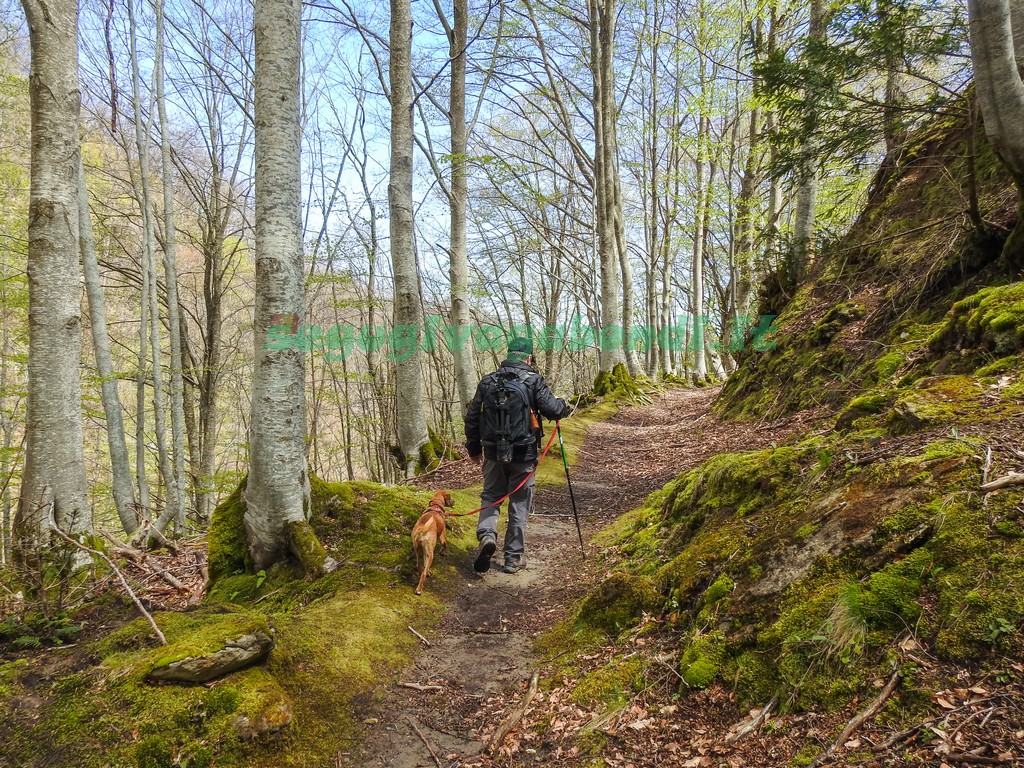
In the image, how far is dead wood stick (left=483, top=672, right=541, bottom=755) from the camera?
2564 mm

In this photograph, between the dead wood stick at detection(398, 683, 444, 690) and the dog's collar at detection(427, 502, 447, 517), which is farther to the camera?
the dog's collar at detection(427, 502, 447, 517)

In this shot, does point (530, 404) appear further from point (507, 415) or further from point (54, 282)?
point (54, 282)

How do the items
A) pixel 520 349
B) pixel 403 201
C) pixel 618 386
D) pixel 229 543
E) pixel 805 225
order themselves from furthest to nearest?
1. pixel 618 386
2. pixel 805 225
3. pixel 403 201
4. pixel 520 349
5. pixel 229 543

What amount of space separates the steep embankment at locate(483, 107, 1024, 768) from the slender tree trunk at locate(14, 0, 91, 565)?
4.44 meters

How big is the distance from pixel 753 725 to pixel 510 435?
3262mm

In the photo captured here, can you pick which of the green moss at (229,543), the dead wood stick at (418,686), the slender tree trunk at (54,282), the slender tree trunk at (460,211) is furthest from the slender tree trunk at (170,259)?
the dead wood stick at (418,686)

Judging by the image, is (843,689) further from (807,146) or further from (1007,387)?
(807,146)

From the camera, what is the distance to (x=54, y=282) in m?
4.43

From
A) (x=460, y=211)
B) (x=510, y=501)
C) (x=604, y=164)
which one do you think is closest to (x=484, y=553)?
(x=510, y=501)

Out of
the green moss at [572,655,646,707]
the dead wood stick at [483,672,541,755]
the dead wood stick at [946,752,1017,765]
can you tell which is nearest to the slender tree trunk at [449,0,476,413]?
the dead wood stick at [483,672,541,755]

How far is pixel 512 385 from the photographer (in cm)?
500

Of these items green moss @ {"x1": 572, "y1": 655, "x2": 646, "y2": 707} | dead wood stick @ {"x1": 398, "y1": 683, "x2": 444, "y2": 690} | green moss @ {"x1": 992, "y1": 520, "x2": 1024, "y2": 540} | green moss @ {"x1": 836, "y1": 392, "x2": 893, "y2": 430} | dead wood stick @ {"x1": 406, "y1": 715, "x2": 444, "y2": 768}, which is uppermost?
green moss @ {"x1": 836, "y1": 392, "x2": 893, "y2": 430}

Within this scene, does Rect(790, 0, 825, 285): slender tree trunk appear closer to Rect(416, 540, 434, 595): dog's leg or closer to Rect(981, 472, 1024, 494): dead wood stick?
Rect(981, 472, 1024, 494): dead wood stick

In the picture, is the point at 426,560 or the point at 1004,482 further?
the point at 426,560
